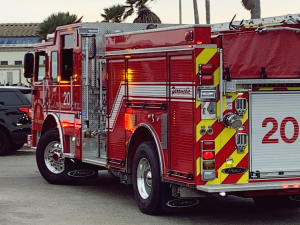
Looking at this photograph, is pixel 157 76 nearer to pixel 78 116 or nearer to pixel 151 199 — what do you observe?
pixel 151 199

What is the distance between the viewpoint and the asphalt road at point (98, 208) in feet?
34.1

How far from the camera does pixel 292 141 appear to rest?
9.98 m

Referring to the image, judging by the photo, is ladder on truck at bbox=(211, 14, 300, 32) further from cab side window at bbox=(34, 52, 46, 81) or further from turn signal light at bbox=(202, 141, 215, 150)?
cab side window at bbox=(34, 52, 46, 81)

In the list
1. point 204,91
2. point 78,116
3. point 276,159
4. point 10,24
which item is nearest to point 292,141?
point 276,159

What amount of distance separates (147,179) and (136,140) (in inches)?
24.8

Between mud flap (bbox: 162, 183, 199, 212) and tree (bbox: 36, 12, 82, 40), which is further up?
tree (bbox: 36, 12, 82, 40)

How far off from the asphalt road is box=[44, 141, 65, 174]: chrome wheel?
0.31 meters

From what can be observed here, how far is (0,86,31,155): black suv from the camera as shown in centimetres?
1966

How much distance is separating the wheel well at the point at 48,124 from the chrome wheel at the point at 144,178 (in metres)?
3.67

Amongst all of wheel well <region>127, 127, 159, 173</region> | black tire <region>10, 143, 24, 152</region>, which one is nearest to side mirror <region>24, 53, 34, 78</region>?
wheel well <region>127, 127, 159, 173</region>

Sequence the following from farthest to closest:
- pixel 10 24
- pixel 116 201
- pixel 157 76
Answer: pixel 10 24 < pixel 116 201 < pixel 157 76

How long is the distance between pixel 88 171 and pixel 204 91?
4.69m

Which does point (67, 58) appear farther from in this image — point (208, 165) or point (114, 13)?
point (114, 13)

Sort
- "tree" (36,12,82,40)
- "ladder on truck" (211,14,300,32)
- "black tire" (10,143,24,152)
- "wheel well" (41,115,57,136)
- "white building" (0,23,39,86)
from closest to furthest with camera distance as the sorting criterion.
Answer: "ladder on truck" (211,14,300,32), "wheel well" (41,115,57,136), "black tire" (10,143,24,152), "tree" (36,12,82,40), "white building" (0,23,39,86)
